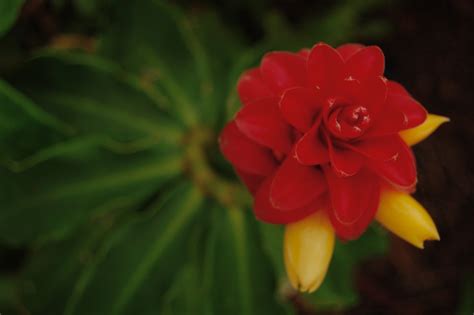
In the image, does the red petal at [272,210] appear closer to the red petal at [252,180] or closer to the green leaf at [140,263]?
the red petal at [252,180]

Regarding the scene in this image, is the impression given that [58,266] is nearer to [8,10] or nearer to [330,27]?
[8,10]

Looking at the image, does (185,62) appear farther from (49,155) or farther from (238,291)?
(238,291)

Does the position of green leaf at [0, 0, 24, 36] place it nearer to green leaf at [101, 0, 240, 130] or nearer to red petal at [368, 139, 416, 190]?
green leaf at [101, 0, 240, 130]

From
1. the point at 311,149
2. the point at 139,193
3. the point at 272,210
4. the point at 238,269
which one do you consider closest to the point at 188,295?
the point at 238,269

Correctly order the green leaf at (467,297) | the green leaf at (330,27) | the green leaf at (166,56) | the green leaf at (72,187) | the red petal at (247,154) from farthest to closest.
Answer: the green leaf at (467,297) < the green leaf at (330,27) < the green leaf at (166,56) < the green leaf at (72,187) < the red petal at (247,154)

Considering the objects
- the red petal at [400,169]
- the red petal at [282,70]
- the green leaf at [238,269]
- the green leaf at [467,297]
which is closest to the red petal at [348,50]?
the red petal at [282,70]

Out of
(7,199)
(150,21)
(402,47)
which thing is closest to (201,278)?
(7,199)
